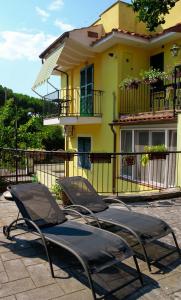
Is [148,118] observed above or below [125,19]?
below

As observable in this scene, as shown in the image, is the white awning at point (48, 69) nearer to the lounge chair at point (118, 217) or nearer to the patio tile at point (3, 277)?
the lounge chair at point (118, 217)

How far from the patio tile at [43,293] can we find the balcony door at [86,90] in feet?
42.4

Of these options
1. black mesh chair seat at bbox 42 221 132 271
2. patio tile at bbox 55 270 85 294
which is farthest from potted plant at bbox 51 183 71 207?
patio tile at bbox 55 270 85 294

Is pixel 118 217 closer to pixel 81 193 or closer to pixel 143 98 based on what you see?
pixel 81 193

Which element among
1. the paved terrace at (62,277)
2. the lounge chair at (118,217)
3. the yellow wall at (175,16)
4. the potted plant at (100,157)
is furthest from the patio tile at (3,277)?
the yellow wall at (175,16)

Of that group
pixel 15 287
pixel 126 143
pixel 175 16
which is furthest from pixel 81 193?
→ pixel 175 16

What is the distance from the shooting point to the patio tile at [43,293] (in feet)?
11.9

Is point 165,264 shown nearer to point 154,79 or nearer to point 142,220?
point 142,220

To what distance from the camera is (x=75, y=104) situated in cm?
1909

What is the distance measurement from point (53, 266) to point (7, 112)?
17081 millimetres

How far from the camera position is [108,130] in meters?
15.5

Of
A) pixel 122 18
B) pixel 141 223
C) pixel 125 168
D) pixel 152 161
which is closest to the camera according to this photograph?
pixel 141 223

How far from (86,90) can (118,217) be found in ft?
43.5

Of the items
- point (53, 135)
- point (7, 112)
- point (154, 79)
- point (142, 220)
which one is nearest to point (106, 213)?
point (142, 220)
